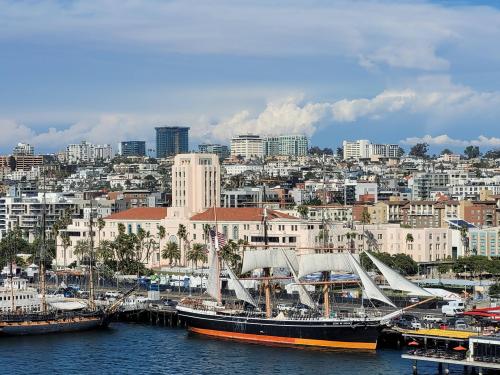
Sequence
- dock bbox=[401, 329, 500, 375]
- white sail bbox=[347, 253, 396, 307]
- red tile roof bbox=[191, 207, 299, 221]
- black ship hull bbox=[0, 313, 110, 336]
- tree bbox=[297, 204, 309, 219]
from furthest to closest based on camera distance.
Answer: tree bbox=[297, 204, 309, 219] < red tile roof bbox=[191, 207, 299, 221] < black ship hull bbox=[0, 313, 110, 336] < white sail bbox=[347, 253, 396, 307] < dock bbox=[401, 329, 500, 375]

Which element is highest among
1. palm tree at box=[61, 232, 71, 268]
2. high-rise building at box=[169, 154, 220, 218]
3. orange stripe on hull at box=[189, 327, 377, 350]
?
high-rise building at box=[169, 154, 220, 218]

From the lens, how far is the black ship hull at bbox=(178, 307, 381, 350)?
255 feet

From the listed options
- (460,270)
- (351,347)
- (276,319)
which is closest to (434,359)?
(351,347)

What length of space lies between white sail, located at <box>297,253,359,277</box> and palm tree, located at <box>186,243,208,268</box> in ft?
120

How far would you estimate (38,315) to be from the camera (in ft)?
291

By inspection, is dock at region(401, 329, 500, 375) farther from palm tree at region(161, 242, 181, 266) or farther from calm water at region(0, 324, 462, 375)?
palm tree at region(161, 242, 181, 266)

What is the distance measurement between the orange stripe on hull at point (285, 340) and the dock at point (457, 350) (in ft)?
15.1

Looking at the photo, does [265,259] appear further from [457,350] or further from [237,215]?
[237,215]

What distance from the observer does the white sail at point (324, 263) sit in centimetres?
8525

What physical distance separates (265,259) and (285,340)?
10308 mm

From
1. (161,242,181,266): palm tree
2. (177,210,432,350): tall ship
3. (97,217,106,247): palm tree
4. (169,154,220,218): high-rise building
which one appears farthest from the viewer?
(169,154,220,218): high-rise building

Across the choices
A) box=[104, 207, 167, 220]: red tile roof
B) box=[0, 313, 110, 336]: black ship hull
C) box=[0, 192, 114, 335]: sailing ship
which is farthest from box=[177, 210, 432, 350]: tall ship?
box=[104, 207, 167, 220]: red tile roof

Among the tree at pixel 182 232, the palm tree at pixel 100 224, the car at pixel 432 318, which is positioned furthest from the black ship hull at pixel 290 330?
the palm tree at pixel 100 224

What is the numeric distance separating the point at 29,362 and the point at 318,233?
53.0 m
